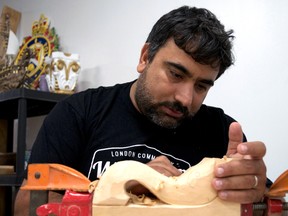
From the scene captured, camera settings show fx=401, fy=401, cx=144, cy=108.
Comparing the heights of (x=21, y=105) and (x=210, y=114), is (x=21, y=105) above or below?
below

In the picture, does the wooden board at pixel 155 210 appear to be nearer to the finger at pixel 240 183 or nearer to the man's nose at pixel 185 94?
the finger at pixel 240 183

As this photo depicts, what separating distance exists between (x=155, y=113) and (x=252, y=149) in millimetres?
447

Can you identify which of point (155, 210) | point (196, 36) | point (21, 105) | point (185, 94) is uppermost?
point (196, 36)

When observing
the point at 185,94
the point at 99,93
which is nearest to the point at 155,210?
the point at 185,94

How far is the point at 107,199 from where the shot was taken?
610 mm

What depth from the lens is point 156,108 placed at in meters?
1.07

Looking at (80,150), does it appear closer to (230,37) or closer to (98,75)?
(230,37)

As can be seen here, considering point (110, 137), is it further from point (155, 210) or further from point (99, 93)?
point (155, 210)

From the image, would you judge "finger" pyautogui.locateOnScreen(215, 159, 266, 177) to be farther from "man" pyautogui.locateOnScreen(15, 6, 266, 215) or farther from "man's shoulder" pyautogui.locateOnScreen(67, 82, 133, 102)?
"man's shoulder" pyautogui.locateOnScreen(67, 82, 133, 102)

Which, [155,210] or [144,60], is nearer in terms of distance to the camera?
[155,210]

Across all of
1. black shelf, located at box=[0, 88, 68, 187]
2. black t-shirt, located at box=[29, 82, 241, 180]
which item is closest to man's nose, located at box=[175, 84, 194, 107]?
black t-shirt, located at box=[29, 82, 241, 180]

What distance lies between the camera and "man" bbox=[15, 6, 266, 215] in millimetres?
1018

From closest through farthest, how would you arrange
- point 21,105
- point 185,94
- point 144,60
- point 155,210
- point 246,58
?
point 155,210, point 185,94, point 144,60, point 246,58, point 21,105

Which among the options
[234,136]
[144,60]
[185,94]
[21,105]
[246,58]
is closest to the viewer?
[234,136]
